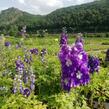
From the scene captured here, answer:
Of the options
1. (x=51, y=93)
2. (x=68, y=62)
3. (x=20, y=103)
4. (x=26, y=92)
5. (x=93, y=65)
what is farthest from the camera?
(x=93, y=65)

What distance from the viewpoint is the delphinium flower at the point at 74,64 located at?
564 centimetres

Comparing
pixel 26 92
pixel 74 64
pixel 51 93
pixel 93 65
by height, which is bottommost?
pixel 51 93

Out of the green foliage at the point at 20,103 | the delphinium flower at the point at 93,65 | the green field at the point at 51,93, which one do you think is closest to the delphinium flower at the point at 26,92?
the green field at the point at 51,93

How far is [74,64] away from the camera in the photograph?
18.6 feet

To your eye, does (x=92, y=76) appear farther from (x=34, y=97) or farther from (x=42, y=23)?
(x=42, y=23)

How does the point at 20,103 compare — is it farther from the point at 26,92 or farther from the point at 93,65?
the point at 93,65

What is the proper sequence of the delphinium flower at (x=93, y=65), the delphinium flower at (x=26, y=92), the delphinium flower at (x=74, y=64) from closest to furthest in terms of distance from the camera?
1. the delphinium flower at (x=74, y=64)
2. the delphinium flower at (x=26, y=92)
3. the delphinium flower at (x=93, y=65)

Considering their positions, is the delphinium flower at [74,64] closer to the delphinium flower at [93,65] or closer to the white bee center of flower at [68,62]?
the white bee center of flower at [68,62]

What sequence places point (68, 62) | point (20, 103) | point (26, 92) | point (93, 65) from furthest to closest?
point (93, 65) < point (26, 92) < point (20, 103) < point (68, 62)

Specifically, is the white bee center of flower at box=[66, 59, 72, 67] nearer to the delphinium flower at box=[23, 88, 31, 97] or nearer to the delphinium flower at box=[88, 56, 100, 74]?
the delphinium flower at box=[23, 88, 31, 97]

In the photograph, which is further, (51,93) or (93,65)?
(93,65)

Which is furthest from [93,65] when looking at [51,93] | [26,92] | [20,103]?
[20,103]

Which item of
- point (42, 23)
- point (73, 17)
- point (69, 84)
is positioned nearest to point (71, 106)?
point (69, 84)

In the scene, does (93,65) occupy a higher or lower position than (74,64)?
lower
